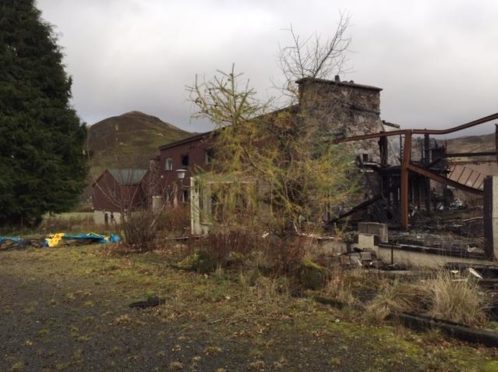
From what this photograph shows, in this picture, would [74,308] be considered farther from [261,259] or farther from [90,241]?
[90,241]

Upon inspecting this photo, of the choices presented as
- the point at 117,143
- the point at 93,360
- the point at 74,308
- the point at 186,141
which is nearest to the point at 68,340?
the point at 93,360

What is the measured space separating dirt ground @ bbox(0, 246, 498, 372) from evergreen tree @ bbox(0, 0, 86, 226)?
1487 cm

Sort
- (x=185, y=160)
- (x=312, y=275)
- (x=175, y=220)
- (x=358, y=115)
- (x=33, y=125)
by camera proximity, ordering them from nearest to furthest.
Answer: (x=312, y=275)
(x=175, y=220)
(x=358, y=115)
(x=33, y=125)
(x=185, y=160)

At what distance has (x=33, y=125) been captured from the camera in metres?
23.3

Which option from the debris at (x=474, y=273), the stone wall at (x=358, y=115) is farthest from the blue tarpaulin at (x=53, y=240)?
the debris at (x=474, y=273)

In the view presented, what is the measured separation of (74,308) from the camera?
24.7ft

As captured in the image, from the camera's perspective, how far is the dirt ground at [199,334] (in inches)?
196

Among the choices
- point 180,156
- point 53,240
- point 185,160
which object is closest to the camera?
point 53,240

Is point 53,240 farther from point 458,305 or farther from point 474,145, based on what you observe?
point 474,145

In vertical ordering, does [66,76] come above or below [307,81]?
above

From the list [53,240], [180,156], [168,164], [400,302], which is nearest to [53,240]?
[53,240]

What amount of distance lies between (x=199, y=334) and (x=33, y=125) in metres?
20.3

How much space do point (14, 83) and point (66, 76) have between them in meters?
2.85

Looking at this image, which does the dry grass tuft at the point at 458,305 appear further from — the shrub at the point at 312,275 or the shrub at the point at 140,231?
the shrub at the point at 140,231
